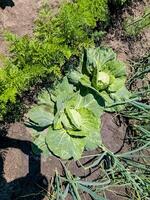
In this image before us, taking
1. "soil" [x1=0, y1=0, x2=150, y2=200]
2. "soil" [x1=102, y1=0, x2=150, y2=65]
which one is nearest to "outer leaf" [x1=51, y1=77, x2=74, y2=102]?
"soil" [x1=0, y1=0, x2=150, y2=200]

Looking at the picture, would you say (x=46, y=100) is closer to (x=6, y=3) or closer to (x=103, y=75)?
(x=103, y=75)

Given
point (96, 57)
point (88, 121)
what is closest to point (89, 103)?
point (88, 121)

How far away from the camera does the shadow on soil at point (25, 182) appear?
2.61 metres

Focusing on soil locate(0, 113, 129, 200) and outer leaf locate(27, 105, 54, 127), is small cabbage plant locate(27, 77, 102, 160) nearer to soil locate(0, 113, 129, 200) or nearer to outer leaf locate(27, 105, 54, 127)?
outer leaf locate(27, 105, 54, 127)

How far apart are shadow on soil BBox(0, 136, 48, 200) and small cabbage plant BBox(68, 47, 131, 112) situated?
Answer: 127 cm

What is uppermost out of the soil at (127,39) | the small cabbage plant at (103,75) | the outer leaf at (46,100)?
the soil at (127,39)

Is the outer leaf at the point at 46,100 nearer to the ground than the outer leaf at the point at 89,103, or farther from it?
farther from it

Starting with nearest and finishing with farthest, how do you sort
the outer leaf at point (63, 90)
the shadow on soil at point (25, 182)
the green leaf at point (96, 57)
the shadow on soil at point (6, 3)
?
the outer leaf at point (63, 90)
the green leaf at point (96, 57)
the shadow on soil at point (6, 3)
the shadow on soil at point (25, 182)

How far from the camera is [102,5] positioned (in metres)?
2.64

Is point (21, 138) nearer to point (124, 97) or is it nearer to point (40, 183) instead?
point (40, 183)

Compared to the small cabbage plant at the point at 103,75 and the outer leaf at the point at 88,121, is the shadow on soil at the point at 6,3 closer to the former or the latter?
the small cabbage plant at the point at 103,75

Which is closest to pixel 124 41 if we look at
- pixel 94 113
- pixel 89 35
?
pixel 89 35

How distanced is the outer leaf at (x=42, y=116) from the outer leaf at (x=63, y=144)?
0.04 m

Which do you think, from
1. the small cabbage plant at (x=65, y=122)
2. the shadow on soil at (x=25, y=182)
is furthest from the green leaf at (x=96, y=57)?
the shadow on soil at (x=25, y=182)
